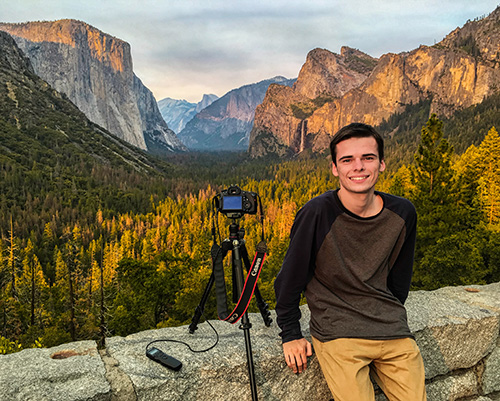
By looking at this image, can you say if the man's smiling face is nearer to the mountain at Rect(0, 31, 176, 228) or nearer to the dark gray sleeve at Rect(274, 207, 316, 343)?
the dark gray sleeve at Rect(274, 207, 316, 343)

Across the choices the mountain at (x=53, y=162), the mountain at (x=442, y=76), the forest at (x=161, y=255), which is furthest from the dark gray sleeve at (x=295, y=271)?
the mountain at (x=442, y=76)

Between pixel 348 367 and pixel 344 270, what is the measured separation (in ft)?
2.25

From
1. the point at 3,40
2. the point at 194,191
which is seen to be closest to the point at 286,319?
the point at 194,191

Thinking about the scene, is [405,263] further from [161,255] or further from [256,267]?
[161,255]

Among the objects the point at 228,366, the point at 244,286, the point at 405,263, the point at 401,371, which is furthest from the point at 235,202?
the point at 401,371

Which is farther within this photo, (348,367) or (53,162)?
(53,162)

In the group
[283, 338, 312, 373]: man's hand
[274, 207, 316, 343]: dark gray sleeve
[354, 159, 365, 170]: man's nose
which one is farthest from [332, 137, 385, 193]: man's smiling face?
[283, 338, 312, 373]: man's hand

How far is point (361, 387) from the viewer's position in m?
2.23

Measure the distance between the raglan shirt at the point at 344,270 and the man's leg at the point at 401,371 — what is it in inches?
3.6

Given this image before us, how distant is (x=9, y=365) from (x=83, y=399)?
0.72 m

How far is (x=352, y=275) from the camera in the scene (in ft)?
8.11

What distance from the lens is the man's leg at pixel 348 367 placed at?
223 cm

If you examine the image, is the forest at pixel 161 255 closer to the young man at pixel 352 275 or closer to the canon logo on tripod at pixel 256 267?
the canon logo on tripod at pixel 256 267

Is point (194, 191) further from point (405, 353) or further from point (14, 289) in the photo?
point (405, 353)
